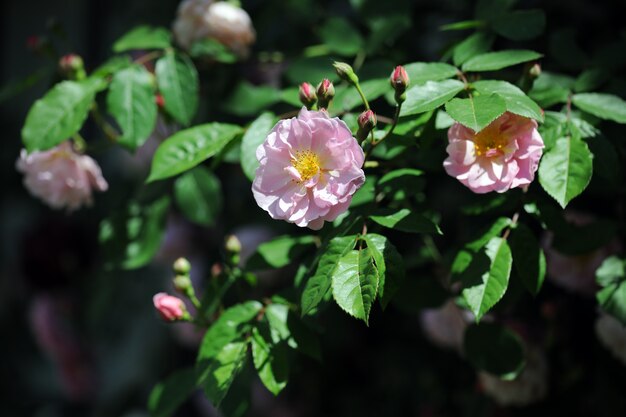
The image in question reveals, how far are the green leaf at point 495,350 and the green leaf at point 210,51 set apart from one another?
621 mm

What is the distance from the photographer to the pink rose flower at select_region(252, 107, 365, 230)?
0.86m

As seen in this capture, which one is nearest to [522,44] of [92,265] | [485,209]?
[485,209]

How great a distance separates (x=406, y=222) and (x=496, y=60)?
255mm

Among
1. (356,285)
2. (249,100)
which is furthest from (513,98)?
(249,100)

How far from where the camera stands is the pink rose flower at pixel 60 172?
1.24m

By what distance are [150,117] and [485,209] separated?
0.52 meters

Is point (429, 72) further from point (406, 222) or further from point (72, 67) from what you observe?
point (72, 67)

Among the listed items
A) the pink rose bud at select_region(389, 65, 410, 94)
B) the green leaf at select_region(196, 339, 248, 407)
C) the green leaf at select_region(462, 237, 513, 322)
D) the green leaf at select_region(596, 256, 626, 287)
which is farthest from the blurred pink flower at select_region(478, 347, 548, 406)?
the pink rose bud at select_region(389, 65, 410, 94)

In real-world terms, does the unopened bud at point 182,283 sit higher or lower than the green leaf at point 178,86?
lower

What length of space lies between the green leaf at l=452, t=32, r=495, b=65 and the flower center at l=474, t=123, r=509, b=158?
135 mm

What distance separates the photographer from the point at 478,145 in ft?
3.05

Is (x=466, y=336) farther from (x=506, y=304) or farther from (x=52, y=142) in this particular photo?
(x=52, y=142)

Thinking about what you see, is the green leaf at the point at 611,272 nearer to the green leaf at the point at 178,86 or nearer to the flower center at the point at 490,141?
the flower center at the point at 490,141

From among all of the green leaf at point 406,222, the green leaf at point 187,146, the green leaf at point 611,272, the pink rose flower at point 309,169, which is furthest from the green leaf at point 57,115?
the green leaf at point 611,272
